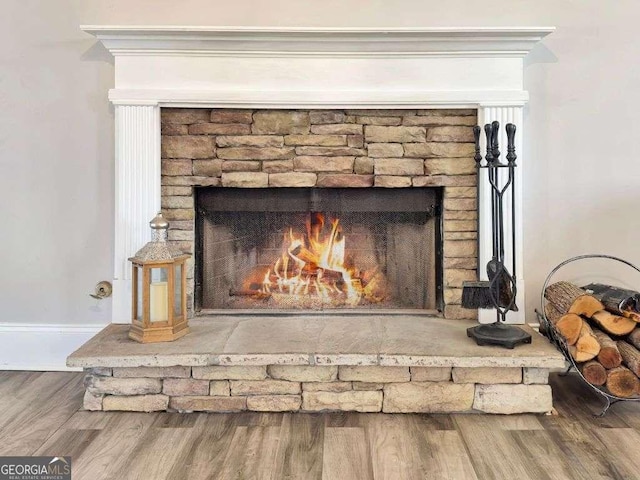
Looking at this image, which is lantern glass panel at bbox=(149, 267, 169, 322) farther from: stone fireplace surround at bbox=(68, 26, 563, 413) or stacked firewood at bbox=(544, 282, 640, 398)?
stacked firewood at bbox=(544, 282, 640, 398)

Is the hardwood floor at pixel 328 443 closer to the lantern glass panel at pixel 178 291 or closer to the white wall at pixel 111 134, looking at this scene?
the lantern glass panel at pixel 178 291

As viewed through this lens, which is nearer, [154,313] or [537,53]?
[154,313]

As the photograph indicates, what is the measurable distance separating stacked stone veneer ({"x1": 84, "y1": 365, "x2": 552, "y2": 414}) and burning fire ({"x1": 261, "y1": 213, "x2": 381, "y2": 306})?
22.6 inches

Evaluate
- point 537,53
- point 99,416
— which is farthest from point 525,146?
point 99,416

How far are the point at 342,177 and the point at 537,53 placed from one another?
1.06m

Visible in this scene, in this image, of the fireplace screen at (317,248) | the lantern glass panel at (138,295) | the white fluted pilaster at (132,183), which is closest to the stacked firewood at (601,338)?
the fireplace screen at (317,248)

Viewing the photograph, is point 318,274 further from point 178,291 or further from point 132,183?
point 132,183

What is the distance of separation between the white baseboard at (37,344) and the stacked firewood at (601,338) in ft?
6.74

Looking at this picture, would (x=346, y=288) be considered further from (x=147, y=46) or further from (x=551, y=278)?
(x=147, y=46)

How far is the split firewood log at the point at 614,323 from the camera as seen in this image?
1871mm

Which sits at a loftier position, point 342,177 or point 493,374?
point 342,177

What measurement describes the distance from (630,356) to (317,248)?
1351 mm

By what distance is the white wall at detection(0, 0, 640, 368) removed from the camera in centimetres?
218

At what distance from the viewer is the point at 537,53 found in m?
2.20
